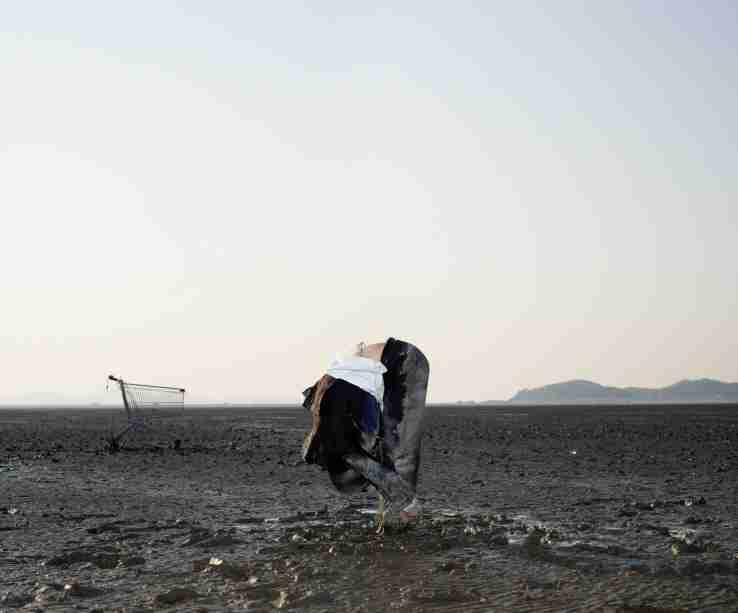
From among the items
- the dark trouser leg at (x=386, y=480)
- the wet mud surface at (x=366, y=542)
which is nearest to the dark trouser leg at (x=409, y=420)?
the dark trouser leg at (x=386, y=480)

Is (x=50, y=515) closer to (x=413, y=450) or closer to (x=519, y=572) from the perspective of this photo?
(x=413, y=450)

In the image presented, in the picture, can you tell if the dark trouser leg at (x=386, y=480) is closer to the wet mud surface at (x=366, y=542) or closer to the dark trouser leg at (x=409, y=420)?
the dark trouser leg at (x=409, y=420)

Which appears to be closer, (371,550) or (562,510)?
(371,550)

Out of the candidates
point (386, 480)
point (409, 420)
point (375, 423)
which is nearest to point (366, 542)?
point (386, 480)

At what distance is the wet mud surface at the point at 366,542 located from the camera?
6.44m

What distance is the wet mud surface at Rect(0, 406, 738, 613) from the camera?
6.44 meters

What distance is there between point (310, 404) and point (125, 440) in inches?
858

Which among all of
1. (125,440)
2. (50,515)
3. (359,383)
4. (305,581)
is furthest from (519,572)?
(125,440)

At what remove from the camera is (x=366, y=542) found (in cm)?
859

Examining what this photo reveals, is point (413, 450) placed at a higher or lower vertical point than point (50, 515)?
higher

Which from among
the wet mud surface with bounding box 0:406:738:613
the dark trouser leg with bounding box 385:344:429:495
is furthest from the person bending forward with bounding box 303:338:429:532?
the wet mud surface with bounding box 0:406:738:613

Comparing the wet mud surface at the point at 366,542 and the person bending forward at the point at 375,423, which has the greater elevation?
the person bending forward at the point at 375,423

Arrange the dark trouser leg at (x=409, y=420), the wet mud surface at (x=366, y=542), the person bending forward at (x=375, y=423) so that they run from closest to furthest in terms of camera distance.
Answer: the wet mud surface at (x=366, y=542) < the person bending forward at (x=375, y=423) < the dark trouser leg at (x=409, y=420)

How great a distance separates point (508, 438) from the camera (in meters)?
29.8
